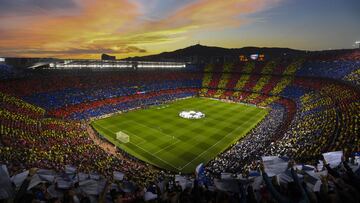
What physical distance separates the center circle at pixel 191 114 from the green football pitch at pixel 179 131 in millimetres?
1131

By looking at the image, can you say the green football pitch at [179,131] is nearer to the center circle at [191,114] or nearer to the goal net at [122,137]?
the goal net at [122,137]

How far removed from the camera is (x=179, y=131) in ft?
121

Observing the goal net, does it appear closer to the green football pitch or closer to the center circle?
the green football pitch

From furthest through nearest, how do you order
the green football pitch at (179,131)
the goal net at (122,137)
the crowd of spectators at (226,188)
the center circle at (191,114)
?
the center circle at (191,114)
the goal net at (122,137)
the green football pitch at (179,131)
the crowd of spectators at (226,188)

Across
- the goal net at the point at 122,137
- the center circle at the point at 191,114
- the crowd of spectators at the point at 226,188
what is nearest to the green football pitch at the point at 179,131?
the goal net at the point at 122,137

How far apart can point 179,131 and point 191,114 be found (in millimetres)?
9678

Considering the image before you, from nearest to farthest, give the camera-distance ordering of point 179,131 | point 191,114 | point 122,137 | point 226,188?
point 226,188
point 122,137
point 179,131
point 191,114

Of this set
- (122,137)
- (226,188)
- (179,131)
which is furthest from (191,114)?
(226,188)

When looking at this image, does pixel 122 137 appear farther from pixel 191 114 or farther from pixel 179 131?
pixel 191 114

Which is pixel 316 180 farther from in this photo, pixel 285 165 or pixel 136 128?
pixel 136 128

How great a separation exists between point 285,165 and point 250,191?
1.76 metres

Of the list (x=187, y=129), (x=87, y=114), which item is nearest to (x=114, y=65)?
(x=87, y=114)

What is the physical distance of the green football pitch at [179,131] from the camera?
28.5 metres

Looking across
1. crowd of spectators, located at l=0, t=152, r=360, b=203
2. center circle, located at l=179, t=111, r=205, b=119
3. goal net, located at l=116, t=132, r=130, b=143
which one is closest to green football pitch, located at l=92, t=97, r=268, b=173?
goal net, located at l=116, t=132, r=130, b=143
